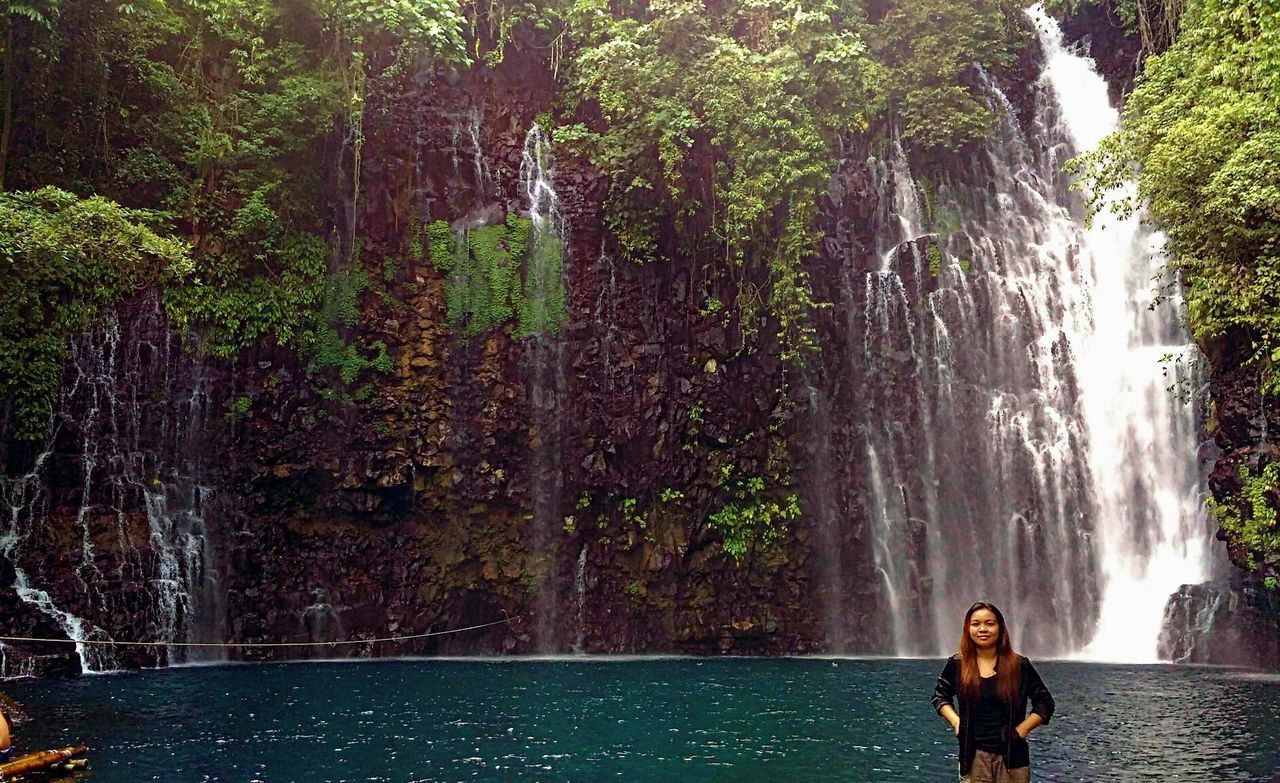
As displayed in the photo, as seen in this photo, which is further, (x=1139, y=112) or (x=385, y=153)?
(x=385, y=153)

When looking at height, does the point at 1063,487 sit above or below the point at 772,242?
below

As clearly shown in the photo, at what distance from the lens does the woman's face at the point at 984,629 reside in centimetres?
455

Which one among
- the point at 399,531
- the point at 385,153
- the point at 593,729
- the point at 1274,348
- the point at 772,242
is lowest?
the point at 593,729

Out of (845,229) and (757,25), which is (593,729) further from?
(757,25)

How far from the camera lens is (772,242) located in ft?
65.6

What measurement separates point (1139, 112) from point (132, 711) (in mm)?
17679

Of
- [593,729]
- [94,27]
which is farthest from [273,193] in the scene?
[593,729]

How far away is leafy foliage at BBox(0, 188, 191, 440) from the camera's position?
44.3 ft

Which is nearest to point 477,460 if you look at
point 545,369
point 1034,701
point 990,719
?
point 545,369

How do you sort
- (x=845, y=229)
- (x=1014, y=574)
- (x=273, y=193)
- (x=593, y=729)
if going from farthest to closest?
(x=845, y=229), (x=273, y=193), (x=1014, y=574), (x=593, y=729)

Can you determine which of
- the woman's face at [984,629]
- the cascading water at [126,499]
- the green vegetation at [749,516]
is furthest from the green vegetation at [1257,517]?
the cascading water at [126,499]

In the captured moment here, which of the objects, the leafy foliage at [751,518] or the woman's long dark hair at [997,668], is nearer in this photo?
the woman's long dark hair at [997,668]

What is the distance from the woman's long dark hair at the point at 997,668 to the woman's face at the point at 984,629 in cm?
2

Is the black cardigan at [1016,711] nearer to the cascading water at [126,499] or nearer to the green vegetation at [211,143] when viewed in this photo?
the cascading water at [126,499]
